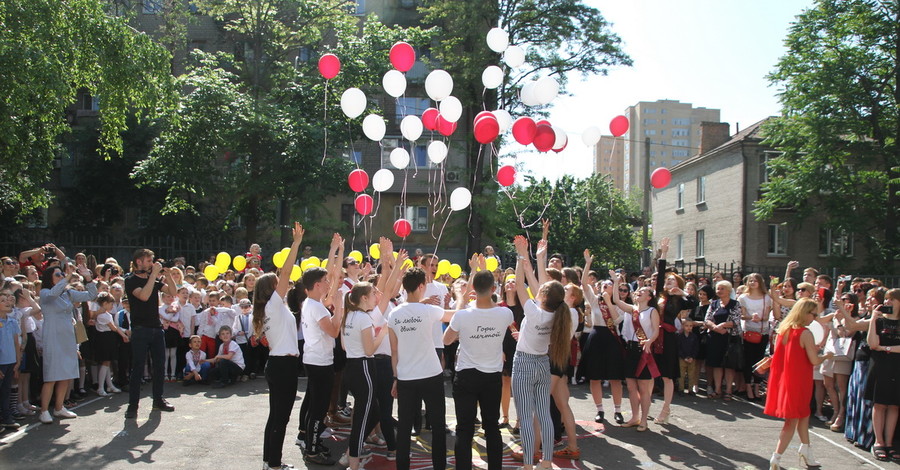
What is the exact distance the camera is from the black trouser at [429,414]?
5.68 meters

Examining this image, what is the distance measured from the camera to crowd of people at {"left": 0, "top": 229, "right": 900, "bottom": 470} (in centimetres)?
585

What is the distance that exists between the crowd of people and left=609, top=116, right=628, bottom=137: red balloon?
2158 millimetres

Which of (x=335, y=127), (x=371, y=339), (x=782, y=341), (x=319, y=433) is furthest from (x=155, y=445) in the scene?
(x=335, y=127)

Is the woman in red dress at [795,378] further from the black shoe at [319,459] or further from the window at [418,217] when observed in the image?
the window at [418,217]

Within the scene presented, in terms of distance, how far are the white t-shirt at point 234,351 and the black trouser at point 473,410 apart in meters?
6.54

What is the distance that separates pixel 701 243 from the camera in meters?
36.4

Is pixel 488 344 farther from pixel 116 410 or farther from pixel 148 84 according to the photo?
pixel 148 84

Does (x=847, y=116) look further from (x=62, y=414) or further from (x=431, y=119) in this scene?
(x=62, y=414)

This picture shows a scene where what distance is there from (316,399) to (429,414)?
1299 millimetres

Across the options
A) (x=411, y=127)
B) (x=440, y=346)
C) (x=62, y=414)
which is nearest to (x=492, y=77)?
(x=411, y=127)

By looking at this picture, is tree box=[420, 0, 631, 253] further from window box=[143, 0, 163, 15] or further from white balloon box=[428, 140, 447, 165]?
white balloon box=[428, 140, 447, 165]

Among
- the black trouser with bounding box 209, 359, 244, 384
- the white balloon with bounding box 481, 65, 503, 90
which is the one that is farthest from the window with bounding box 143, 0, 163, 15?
the white balloon with bounding box 481, 65, 503, 90

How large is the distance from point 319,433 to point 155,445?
187cm

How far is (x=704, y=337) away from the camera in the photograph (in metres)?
11.2
